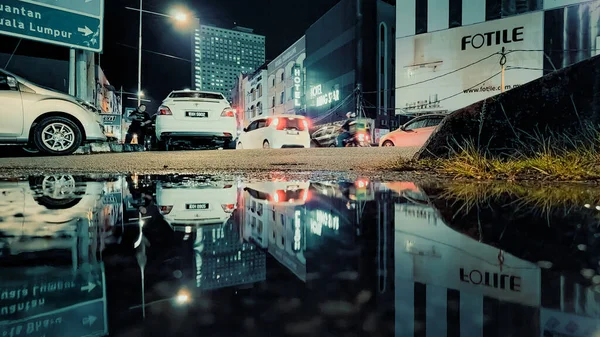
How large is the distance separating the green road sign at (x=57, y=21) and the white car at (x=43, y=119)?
15.8 ft

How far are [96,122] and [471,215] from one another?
26.8ft

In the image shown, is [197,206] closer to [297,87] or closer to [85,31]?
[85,31]

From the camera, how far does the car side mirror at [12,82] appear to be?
697 centimetres

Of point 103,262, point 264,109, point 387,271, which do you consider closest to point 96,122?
point 103,262

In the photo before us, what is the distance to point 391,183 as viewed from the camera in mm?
3480

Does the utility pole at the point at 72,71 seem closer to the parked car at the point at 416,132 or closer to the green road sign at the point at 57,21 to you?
the green road sign at the point at 57,21

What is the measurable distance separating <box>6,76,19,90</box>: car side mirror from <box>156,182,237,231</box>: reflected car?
556cm

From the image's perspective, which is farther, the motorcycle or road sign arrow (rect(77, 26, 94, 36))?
the motorcycle

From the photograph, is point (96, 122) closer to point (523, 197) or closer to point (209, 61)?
point (523, 197)

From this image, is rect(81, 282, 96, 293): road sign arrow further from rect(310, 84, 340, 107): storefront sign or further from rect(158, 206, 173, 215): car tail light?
rect(310, 84, 340, 107): storefront sign

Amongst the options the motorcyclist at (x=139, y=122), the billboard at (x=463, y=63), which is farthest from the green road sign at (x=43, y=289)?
the billboard at (x=463, y=63)

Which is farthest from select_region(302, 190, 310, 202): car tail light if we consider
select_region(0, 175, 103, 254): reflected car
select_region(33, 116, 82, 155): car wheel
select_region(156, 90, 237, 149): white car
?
select_region(156, 90, 237, 149): white car

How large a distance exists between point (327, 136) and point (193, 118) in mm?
10917

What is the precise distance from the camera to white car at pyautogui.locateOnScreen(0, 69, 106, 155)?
280 inches
